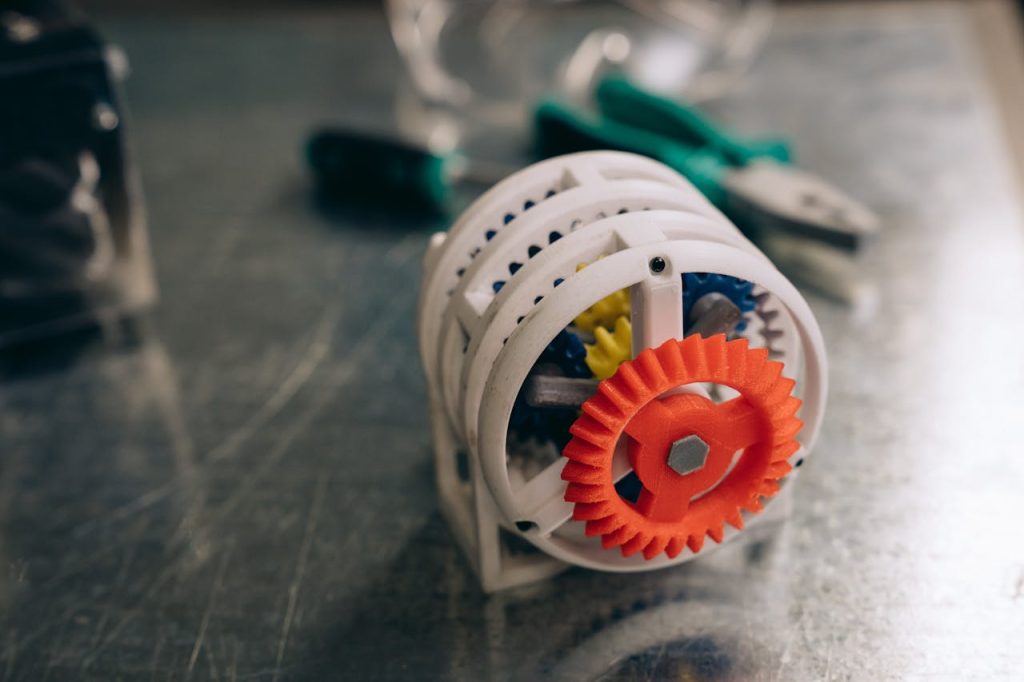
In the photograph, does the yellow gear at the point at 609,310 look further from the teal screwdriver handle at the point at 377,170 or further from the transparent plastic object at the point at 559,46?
the transparent plastic object at the point at 559,46

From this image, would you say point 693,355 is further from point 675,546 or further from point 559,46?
point 559,46

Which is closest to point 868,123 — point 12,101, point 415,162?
point 415,162

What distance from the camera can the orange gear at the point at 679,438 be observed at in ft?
1.93

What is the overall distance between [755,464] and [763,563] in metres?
0.10

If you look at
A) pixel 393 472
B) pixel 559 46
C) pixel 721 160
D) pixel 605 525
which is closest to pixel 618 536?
pixel 605 525

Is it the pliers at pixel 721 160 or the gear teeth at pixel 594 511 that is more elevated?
the pliers at pixel 721 160

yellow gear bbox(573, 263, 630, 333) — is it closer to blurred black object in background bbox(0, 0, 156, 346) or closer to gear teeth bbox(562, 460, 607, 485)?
gear teeth bbox(562, 460, 607, 485)

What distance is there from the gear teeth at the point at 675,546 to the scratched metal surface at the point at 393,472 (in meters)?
0.06

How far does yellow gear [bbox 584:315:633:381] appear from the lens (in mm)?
634

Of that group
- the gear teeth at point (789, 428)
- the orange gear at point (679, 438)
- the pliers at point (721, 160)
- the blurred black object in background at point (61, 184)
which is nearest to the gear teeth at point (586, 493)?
the orange gear at point (679, 438)

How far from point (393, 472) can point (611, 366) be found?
236 mm

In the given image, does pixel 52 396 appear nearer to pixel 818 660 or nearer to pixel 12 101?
pixel 12 101

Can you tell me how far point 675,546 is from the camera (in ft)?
2.11

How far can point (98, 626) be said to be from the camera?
2.31 feet
